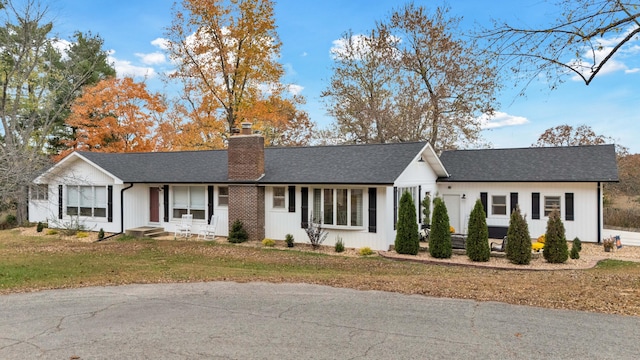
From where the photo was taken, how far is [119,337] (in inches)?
220

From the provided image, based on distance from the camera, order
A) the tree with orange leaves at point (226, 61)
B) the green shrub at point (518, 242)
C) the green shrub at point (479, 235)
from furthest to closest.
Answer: the tree with orange leaves at point (226, 61), the green shrub at point (479, 235), the green shrub at point (518, 242)

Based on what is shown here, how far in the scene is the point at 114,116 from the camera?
3102 centimetres

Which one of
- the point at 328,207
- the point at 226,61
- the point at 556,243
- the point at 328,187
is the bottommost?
the point at 556,243

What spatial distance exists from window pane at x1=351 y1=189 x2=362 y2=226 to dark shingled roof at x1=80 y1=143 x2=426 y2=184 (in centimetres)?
63

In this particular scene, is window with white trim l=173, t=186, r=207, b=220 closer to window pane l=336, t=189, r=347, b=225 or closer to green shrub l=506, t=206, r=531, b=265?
window pane l=336, t=189, r=347, b=225

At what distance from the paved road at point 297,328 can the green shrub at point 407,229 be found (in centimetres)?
697

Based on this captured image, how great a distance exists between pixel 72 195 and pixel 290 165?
1165cm

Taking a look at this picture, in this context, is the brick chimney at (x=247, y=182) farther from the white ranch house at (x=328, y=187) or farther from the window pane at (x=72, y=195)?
the window pane at (x=72, y=195)

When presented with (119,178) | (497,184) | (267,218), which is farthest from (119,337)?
(497,184)

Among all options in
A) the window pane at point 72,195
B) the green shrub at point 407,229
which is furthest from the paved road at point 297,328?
the window pane at point 72,195

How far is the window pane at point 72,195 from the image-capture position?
21.4 meters

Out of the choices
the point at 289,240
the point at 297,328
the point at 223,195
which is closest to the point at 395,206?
the point at 289,240

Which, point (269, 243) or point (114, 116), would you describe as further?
point (114, 116)

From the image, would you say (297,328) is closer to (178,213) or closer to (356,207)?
(356,207)
